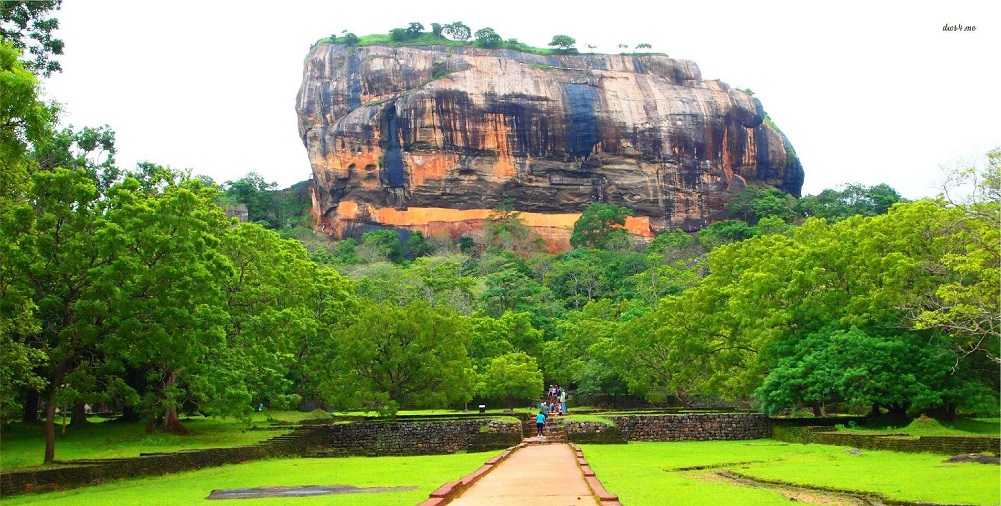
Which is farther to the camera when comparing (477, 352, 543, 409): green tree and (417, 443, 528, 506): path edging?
(477, 352, 543, 409): green tree

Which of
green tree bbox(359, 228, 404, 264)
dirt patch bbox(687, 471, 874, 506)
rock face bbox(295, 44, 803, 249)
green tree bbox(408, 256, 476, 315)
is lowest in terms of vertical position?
dirt patch bbox(687, 471, 874, 506)

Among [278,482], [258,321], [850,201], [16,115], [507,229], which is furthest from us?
[507,229]

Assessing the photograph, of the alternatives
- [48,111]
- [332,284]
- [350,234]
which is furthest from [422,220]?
[48,111]

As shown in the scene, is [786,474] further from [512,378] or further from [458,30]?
[458,30]

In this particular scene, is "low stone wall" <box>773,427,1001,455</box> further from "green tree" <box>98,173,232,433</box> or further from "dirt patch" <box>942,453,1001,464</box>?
"green tree" <box>98,173,232,433</box>

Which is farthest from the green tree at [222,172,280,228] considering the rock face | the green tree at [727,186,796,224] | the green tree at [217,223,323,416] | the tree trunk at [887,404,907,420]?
the tree trunk at [887,404,907,420]

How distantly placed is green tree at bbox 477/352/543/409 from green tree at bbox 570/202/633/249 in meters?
43.6

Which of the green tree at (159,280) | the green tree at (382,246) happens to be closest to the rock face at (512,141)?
the green tree at (382,246)

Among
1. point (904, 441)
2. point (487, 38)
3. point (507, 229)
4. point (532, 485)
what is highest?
point (487, 38)

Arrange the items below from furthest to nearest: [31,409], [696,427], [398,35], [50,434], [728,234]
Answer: [398,35], [728,234], [696,427], [31,409], [50,434]

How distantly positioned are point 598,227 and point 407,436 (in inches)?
2315

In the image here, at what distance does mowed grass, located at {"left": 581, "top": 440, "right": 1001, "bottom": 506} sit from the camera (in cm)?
1300

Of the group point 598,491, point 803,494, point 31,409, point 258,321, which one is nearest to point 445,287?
point 258,321

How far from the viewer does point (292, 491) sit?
15.4m
